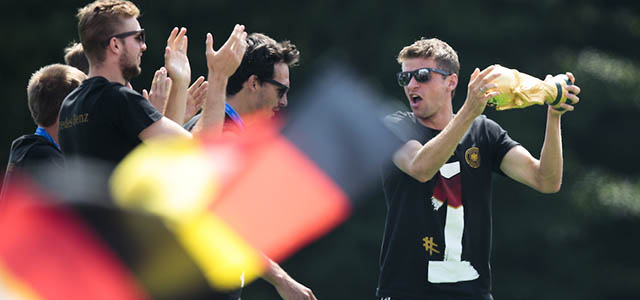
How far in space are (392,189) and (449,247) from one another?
43cm

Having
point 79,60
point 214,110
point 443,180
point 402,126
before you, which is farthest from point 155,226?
point 79,60

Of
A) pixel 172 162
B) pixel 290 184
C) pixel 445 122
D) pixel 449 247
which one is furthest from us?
pixel 290 184

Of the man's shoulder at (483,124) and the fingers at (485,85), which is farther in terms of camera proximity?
the man's shoulder at (483,124)

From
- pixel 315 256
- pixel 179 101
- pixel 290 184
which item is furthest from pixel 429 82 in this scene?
pixel 315 256

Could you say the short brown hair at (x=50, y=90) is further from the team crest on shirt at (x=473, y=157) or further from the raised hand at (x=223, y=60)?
the team crest on shirt at (x=473, y=157)

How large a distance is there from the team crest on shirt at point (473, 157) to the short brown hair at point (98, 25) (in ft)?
5.66

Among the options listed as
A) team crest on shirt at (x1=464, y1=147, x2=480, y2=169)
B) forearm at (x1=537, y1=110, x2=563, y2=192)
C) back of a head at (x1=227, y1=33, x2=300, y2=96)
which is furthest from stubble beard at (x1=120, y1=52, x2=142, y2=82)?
forearm at (x1=537, y1=110, x2=563, y2=192)

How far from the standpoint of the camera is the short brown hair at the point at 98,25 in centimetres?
383

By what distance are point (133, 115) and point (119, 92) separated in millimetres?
118

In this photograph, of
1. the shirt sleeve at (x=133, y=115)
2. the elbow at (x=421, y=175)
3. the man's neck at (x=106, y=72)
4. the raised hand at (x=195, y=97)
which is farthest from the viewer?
the raised hand at (x=195, y=97)

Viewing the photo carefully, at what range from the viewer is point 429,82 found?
185 inches

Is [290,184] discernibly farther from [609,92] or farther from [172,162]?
[609,92]

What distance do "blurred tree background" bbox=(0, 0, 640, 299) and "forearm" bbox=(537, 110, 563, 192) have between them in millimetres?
10542

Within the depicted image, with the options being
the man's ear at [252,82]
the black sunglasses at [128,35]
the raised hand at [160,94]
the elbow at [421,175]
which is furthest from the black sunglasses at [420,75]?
the black sunglasses at [128,35]
